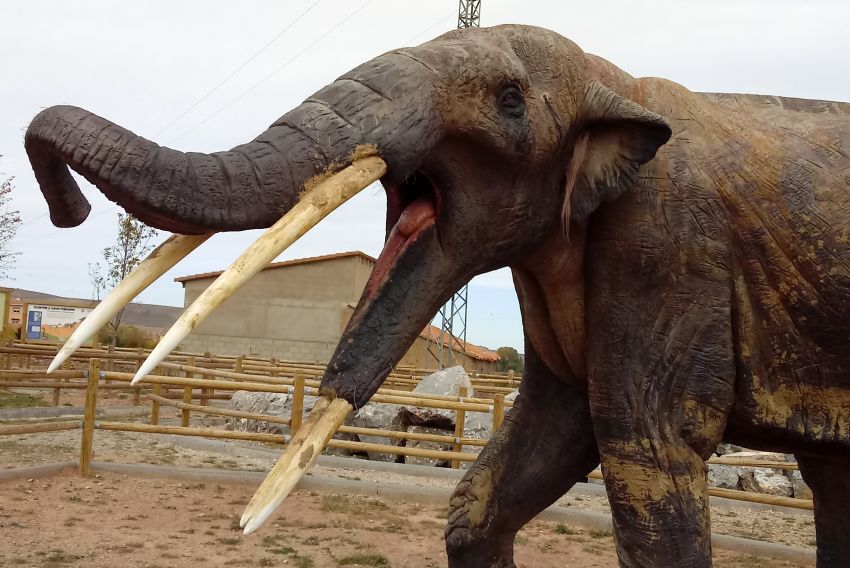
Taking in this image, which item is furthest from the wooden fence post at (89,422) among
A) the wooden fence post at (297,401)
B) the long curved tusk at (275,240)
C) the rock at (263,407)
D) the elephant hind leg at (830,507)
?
the elephant hind leg at (830,507)

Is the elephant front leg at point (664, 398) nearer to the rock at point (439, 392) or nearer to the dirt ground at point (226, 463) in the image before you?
the dirt ground at point (226, 463)

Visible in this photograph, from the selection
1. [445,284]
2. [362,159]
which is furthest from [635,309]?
[362,159]

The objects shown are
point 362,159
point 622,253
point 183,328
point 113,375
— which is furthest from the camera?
point 113,375

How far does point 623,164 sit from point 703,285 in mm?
406

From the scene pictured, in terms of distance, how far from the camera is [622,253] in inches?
93.8

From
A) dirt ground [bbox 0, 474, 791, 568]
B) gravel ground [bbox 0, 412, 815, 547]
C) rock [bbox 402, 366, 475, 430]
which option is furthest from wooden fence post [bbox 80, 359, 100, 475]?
rock [bbox 402, 366, 475, 430]

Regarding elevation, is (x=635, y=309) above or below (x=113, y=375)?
above

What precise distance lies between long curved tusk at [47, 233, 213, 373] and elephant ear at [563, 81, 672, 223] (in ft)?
3.27

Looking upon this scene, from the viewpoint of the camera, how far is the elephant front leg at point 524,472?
283cm

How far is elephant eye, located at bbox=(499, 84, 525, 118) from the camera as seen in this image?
2.25 metres

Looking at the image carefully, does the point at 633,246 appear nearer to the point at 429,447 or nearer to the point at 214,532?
the point at 214,532

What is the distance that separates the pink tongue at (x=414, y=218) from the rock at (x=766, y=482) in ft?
21.8

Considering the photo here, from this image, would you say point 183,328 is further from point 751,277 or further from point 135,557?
point 135,557

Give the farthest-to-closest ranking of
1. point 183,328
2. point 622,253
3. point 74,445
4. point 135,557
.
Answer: point 74,445
point 135,557
point 622,253
point 183,328
